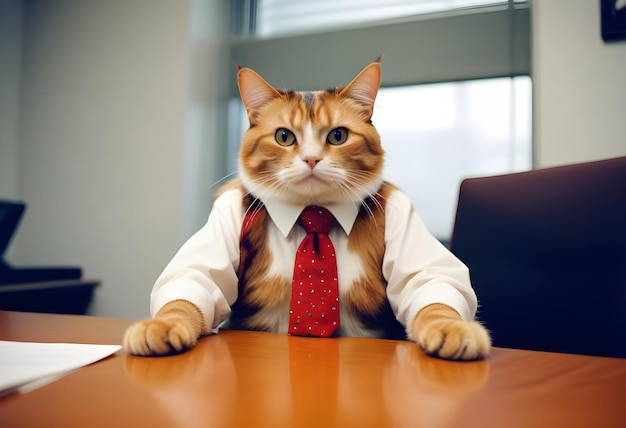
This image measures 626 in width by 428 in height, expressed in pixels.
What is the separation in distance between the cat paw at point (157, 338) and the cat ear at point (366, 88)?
0.56m

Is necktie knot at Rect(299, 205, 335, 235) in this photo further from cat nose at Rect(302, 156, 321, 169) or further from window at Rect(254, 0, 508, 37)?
window at Rect(254, 0, 508, 37)

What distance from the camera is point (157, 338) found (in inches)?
24.0

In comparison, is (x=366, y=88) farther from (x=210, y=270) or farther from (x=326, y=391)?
(x=326, y=391)

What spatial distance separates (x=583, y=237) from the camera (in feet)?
3.05

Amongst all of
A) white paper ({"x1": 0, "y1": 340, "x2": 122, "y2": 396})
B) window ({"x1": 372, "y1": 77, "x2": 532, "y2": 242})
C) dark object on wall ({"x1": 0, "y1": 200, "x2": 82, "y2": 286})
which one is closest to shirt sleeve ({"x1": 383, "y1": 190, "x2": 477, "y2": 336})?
white paper ({"x1": 0, "y1": 340, "x2": 122, "y2": 396})

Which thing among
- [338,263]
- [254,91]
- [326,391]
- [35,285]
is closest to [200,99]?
[35,285]

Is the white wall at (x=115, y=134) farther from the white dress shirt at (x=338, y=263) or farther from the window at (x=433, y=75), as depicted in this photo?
the white dress shirt at (x=338, y=263)

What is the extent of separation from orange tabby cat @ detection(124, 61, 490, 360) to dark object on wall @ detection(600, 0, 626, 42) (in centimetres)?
134

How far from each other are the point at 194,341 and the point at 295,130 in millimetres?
432

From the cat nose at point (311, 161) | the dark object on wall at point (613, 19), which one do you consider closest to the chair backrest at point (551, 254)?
the cat nose at point (311, 161)

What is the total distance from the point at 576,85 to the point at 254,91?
146 cm

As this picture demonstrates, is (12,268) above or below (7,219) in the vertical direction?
below

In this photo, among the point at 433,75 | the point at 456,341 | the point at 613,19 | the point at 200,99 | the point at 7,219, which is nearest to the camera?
the point at 456,341

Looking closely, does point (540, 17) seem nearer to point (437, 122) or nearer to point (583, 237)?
point (437, 122)
